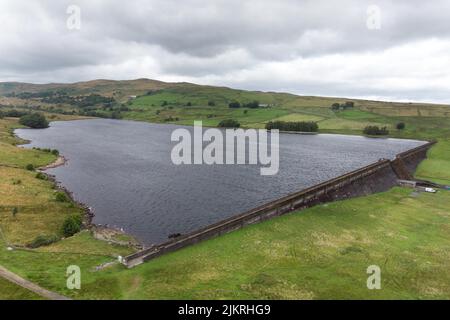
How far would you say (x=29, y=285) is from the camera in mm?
34906

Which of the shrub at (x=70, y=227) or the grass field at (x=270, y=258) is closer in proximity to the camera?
the grass field at (x=270, y=258)

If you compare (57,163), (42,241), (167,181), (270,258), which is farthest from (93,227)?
(57,163)

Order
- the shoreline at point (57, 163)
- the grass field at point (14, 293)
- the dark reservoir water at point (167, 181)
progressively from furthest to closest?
the shoreline at point (57, 163)
the dark reservoir water at point (167, 181)
the grass field at point (14, 293)

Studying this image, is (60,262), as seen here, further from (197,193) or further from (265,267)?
(197,193)

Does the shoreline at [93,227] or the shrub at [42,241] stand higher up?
the shrub at [42,241]

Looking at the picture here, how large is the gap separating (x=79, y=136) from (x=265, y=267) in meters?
173

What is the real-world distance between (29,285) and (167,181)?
60.1m

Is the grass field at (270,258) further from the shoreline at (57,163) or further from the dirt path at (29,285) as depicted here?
the shoreline at (57,163)

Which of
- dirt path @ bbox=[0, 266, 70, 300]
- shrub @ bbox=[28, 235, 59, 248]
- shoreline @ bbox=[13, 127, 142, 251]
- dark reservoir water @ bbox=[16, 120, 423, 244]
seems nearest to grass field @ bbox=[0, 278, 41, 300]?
dirt path @ bbox=[0, 266, 70, 300]

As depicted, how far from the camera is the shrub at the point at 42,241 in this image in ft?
157

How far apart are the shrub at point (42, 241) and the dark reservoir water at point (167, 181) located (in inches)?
496

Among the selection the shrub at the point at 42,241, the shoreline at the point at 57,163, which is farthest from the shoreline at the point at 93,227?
the shoreline at the point at 57,163

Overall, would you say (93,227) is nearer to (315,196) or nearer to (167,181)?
(167,181)
